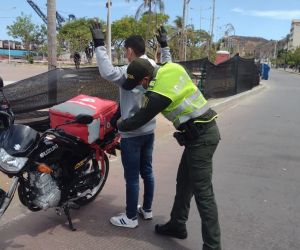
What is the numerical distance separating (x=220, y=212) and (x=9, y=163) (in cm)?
242

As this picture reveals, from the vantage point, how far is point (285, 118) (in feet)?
42.9

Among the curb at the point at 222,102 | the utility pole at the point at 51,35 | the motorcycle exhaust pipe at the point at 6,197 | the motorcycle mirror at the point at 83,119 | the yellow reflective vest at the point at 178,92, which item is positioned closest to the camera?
the yellow reflective vest at the point at 178,92

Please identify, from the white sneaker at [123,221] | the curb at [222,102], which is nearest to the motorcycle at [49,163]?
the white sneaker at [123,221]

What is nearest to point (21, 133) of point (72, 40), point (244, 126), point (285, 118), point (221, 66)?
point (244, 126)

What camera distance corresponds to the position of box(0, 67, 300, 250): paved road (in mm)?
4164

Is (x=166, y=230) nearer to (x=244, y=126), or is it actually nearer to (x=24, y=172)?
(x=24, y=172)

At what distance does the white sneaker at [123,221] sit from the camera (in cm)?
444

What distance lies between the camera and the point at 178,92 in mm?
3490

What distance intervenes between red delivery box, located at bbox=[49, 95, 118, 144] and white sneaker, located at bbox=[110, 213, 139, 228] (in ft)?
2.65

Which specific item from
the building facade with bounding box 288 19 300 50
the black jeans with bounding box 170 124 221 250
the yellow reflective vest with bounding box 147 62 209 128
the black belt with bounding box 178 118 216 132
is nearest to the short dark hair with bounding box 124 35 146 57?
the yellow reflective vest with bounding box 147 62 209 128

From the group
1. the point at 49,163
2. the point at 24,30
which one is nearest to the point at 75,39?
the point at 24,30

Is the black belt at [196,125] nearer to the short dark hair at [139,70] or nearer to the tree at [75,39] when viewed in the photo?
the short dark hair at [139,70]

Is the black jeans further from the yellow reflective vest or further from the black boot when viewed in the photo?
the black boot

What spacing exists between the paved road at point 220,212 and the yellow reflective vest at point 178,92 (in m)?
1.28
